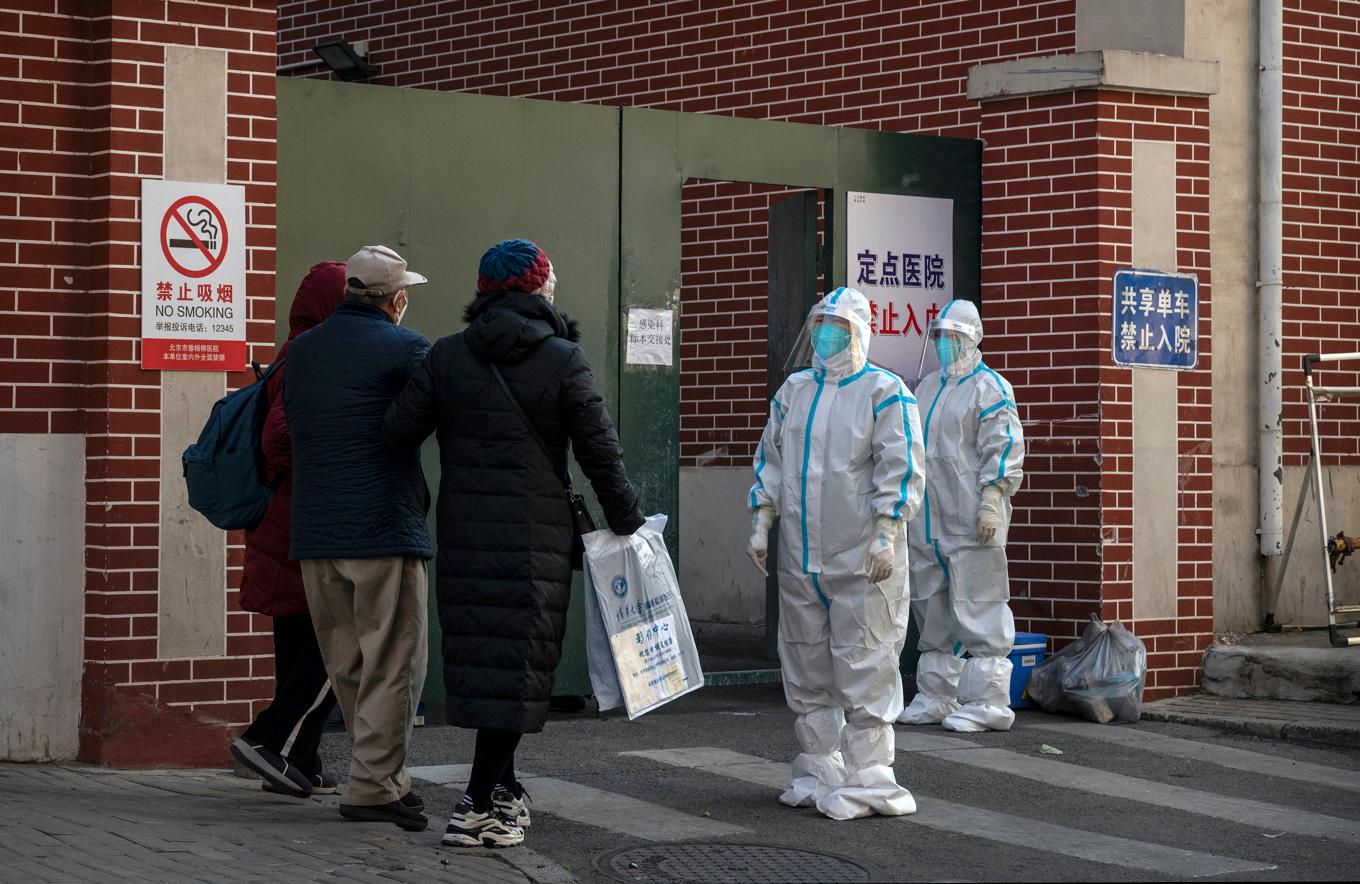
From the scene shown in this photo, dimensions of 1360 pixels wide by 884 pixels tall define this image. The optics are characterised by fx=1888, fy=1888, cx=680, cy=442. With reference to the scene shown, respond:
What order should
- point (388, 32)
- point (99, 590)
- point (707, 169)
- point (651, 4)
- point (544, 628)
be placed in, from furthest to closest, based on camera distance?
point (388, 32), point (651, 4), point (707, 169), point (99, 590), point (544, 628)

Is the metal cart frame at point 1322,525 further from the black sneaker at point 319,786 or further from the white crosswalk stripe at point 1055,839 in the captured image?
the black sneaker at point 319,786

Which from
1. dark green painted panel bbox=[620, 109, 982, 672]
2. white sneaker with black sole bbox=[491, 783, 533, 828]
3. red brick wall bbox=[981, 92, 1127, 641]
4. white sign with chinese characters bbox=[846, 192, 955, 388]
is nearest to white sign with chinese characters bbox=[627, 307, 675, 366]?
dark green painted panel bbox=[620, 109, 982, 672]

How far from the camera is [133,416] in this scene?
7.41 m

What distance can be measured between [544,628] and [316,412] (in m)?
1.06

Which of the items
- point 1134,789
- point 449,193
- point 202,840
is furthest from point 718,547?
point 202,840

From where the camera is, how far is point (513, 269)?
6.09m

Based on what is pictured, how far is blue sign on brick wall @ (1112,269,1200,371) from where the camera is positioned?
979 centimetres

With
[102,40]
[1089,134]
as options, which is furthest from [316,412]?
[1089,134]

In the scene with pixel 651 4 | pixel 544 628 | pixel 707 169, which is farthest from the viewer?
pixel 651 4

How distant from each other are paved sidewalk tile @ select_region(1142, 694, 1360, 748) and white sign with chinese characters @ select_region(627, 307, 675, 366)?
9.89 feet

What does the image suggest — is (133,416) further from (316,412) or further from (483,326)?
(483,326)

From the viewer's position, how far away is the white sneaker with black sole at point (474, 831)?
5996 mm

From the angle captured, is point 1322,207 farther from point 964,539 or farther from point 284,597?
point 284,597

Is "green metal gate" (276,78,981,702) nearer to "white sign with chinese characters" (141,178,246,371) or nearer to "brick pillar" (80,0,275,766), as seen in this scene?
"white sign with chinese characters" (141,178,246,371)
